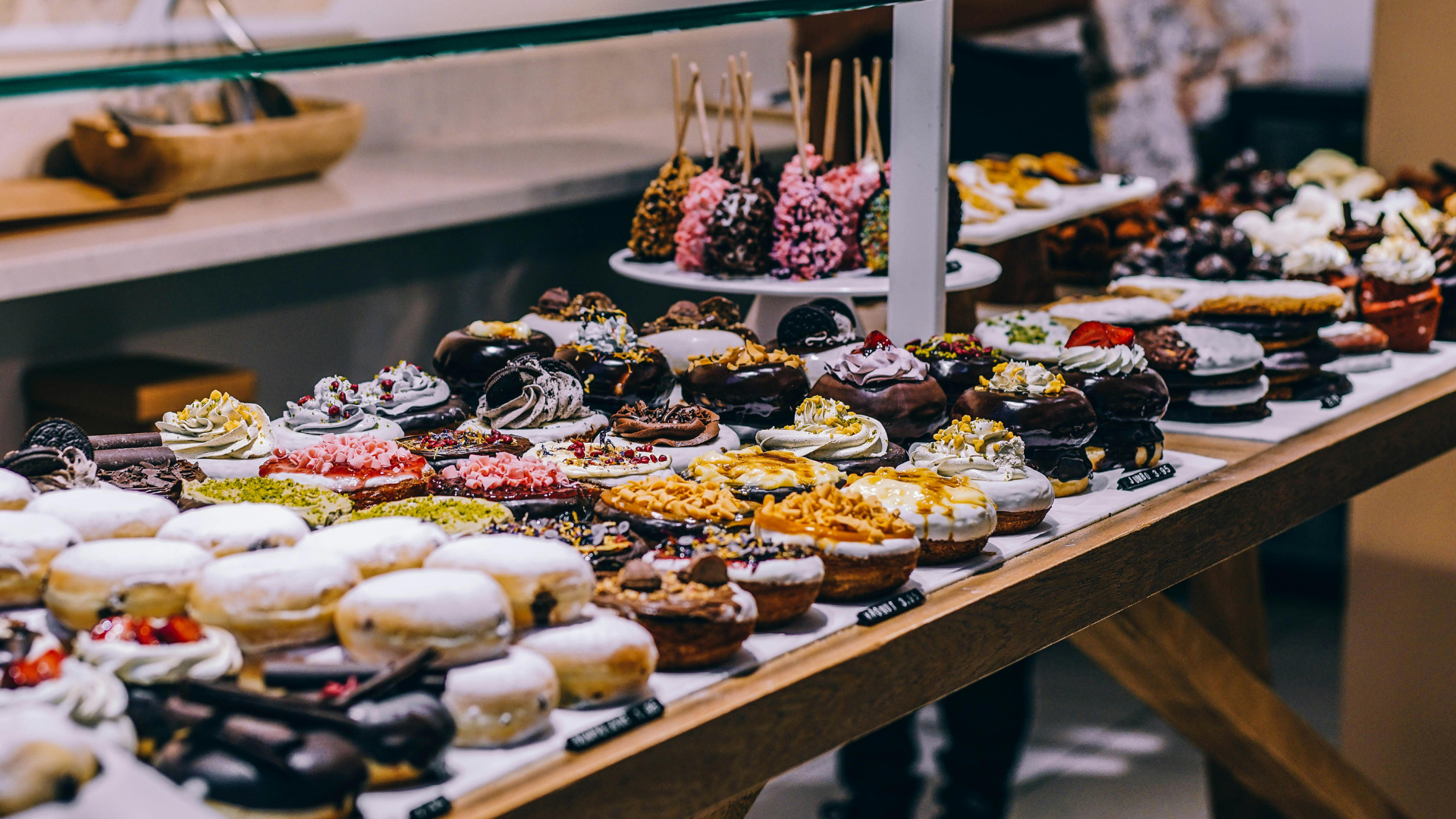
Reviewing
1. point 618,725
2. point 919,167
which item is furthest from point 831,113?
point 618,725

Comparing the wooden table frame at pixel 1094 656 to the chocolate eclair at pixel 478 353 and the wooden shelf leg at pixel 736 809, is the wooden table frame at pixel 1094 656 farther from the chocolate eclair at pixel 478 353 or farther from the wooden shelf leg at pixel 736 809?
the chocolate eclair at pixel 478 353

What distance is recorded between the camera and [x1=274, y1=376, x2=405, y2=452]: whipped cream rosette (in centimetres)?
180

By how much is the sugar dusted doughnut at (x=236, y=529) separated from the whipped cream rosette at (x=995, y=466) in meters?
0.70

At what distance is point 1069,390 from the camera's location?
1.85 metres

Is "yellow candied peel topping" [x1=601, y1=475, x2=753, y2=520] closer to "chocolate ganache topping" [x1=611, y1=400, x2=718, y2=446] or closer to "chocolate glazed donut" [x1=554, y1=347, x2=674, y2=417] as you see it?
"chocolate ganache topping" [x1=611, y1=400, x2=718, y2=446]

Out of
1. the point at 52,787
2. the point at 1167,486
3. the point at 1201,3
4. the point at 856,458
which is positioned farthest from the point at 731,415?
the point at 1201,3

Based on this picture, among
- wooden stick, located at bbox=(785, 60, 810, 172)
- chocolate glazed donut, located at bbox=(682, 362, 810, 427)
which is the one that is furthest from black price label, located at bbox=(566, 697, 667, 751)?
wooden stick, located at bbox=(785, 60, 810, 172)

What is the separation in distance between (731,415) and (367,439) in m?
0.47

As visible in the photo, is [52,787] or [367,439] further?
[367,439]

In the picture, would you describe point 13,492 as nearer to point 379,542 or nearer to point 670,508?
point 379,542

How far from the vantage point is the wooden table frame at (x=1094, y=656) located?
1.20 m

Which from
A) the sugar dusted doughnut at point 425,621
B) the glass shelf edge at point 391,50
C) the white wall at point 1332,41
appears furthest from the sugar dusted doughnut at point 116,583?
the white wall at point 1332,41

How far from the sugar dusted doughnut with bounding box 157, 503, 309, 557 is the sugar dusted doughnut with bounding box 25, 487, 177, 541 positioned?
0.02 m

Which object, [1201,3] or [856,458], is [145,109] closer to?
[856,458]
